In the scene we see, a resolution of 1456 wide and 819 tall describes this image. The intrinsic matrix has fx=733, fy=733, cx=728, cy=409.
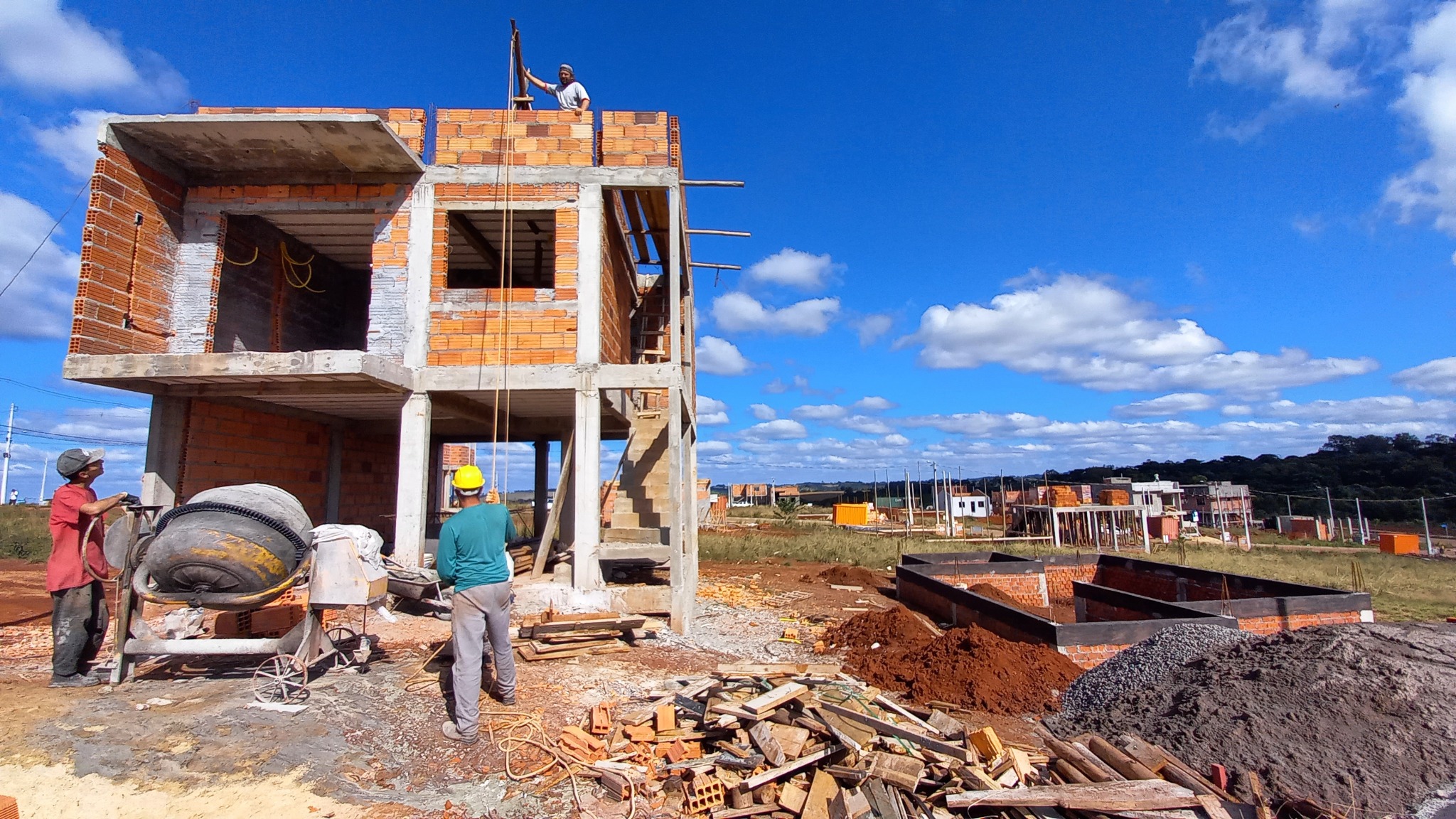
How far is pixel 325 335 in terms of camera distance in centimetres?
1240

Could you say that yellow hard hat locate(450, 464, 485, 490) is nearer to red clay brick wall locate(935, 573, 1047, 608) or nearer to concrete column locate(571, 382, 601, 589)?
concrete column locate(571, 382, 601, 589)

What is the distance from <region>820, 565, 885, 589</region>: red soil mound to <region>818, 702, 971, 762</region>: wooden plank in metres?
10.3

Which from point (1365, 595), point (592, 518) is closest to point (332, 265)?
point (592, 518)

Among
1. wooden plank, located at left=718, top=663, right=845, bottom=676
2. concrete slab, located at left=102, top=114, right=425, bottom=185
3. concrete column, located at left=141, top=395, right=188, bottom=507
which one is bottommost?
wooden plank, located at left=718, top=663, right=845, bottom=676

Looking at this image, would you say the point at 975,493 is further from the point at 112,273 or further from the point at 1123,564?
the point at 112,273

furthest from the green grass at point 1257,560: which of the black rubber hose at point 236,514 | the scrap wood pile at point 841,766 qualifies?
the black rubber hose at point 236,514

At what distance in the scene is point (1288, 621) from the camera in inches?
350

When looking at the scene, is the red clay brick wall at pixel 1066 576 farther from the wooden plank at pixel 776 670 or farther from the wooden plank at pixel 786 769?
the wooden plank at pixel 786 769


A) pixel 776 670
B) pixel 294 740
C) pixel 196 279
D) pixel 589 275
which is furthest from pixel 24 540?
pixel 776 670

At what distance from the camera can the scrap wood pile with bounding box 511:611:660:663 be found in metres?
7.21

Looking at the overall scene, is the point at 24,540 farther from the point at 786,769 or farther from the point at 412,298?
the point at 786,769

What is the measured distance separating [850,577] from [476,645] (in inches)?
473

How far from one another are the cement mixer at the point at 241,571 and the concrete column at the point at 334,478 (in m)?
6.52

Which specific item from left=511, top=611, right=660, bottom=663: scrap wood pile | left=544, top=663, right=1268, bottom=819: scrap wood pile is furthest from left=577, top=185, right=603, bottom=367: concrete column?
left=544, top=663, right=1268, bottom=819: scrap wood pile
